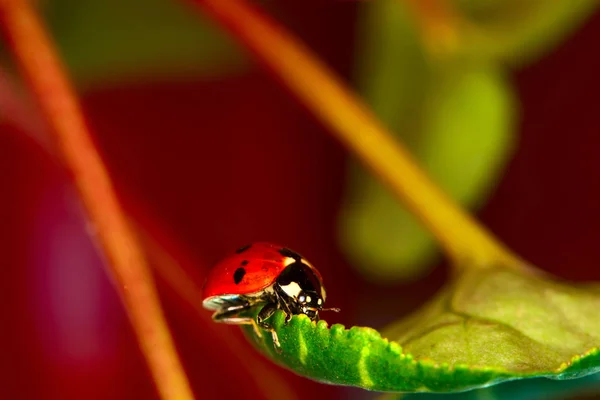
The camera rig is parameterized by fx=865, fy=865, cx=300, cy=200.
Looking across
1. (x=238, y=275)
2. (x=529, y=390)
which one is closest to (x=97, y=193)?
(x=238, y=275)

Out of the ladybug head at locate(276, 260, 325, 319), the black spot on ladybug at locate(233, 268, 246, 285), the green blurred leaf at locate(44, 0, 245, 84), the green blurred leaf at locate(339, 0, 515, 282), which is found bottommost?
the ladybug head at locate(276, 260, 325, 319)

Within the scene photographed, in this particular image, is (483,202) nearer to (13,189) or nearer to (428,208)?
(428,208)

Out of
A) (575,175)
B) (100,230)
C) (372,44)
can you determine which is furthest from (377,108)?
(100,230)

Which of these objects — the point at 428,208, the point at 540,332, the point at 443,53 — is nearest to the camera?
the point at 540,332

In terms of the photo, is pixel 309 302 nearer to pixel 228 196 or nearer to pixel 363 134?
pixel 363 134

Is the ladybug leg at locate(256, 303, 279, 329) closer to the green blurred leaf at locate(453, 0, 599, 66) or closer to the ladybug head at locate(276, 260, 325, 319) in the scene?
the ladybug head at locate(276, 260, 325, 319)

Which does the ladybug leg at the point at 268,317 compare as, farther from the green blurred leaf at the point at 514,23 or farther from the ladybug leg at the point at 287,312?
the green blurred leaf at the point at 514,23

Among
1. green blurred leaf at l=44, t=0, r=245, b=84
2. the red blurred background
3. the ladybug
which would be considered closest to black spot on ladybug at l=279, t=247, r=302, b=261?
the ladybug

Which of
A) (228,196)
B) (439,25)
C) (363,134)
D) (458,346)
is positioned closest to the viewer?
(458,346)
